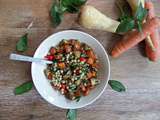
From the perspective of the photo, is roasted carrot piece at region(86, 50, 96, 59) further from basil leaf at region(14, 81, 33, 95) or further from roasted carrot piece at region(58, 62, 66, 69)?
basil leaf at region(14, 81, 33, 95)

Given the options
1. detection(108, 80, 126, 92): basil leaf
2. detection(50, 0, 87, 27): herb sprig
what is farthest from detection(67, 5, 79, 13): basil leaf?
detection(108, 80, 126, 92): basil leaf

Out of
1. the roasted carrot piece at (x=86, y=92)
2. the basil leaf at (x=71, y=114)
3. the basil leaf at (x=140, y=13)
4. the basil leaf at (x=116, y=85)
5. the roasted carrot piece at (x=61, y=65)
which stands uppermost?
the basil leaf at (x=140, y=13)

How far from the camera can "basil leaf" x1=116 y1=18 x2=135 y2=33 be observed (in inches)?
38.0

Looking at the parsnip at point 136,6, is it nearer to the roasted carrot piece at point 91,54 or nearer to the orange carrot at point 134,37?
the orange carrot at point 134,37

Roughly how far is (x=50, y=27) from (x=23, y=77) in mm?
162

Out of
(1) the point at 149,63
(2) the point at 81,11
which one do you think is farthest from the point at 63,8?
(1) the point at 149,63

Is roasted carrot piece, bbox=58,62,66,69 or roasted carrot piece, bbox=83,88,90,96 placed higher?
roasted carrot piece, bbox=58,62,66,69

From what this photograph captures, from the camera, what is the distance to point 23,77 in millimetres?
1007

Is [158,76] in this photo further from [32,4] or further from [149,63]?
[32,4]

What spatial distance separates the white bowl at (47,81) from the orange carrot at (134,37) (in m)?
0.05

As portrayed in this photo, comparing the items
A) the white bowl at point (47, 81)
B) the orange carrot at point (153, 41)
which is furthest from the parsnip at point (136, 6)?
the white bowl at point (47, 81)

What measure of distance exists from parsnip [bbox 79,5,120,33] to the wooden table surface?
0.03 meters

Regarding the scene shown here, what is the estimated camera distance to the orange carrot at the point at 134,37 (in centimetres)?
97

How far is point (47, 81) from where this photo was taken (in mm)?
1007
